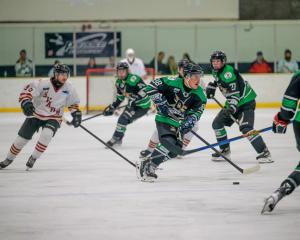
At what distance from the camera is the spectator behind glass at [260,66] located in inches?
616

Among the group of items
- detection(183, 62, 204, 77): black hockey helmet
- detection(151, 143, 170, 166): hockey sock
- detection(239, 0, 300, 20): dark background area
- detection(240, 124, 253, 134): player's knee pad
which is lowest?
detection(151, 143, 170, 166): hockey sock

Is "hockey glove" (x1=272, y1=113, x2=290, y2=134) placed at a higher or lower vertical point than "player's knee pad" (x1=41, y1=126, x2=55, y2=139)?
higher

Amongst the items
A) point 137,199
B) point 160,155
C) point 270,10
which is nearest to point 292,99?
point 137,199

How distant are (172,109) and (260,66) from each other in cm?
927

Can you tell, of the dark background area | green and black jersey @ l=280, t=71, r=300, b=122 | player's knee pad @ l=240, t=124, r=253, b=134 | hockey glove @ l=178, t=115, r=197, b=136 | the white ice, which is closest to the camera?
the white ice

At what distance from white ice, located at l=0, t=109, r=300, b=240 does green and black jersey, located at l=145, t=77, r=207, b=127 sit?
557 millimetres

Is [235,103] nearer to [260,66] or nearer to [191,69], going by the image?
[191,69]

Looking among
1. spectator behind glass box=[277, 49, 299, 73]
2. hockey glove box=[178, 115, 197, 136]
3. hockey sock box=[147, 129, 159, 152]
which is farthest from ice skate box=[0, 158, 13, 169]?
spectator behind glass box=[277, 49, 299, 73]

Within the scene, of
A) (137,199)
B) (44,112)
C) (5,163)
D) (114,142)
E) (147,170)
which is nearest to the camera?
(137,199)

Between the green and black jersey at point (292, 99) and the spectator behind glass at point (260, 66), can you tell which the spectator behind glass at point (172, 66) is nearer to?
the spectator behind glass at point (260, 66)

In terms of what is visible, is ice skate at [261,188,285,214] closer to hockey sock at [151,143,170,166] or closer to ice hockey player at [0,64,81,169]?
hockey sock at [151,143,170,166]

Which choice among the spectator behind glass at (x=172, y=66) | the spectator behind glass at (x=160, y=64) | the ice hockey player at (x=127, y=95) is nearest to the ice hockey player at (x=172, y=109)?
the ice hockey player at (x=127, y=95)

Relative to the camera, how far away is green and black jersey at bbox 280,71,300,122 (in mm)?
4965

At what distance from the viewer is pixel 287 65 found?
1570 cm
